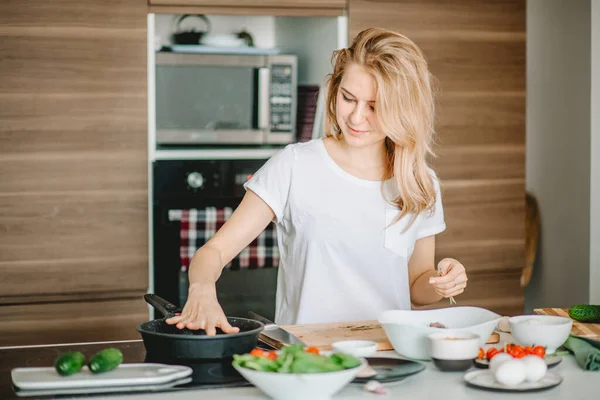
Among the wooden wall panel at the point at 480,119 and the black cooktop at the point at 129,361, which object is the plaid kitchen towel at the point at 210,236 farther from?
the black cooktop at the point at 129,361

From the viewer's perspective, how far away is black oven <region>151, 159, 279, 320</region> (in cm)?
307

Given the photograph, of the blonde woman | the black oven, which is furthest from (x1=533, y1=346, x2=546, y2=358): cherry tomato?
the black oven

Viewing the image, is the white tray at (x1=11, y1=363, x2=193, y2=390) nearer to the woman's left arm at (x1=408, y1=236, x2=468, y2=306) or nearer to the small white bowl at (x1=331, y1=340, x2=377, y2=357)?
the small white bowl at (x1=331, y1=340, x2=377, y2=357)

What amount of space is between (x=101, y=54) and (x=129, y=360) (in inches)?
64.1

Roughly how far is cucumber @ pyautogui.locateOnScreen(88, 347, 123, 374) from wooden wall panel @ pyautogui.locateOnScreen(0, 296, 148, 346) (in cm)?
161

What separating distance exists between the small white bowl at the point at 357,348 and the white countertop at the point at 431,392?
0.34ft

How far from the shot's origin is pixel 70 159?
296 cm

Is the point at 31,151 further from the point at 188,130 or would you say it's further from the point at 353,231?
the point at 353,231

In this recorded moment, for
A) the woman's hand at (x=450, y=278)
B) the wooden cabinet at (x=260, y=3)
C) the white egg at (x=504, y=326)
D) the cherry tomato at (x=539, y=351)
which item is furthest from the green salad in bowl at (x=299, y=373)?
the wooden cabinet at (x=260, y=3)

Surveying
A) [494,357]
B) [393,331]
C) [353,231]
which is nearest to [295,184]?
[353,231]

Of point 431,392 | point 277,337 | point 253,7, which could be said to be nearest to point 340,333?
point 277,337

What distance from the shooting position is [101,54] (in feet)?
9.73

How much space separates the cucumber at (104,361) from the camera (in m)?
1.44

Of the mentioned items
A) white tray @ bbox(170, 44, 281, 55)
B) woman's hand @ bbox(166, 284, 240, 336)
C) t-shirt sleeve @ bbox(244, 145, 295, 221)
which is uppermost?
white tray @ bbox(170, 44, 281, 55)
